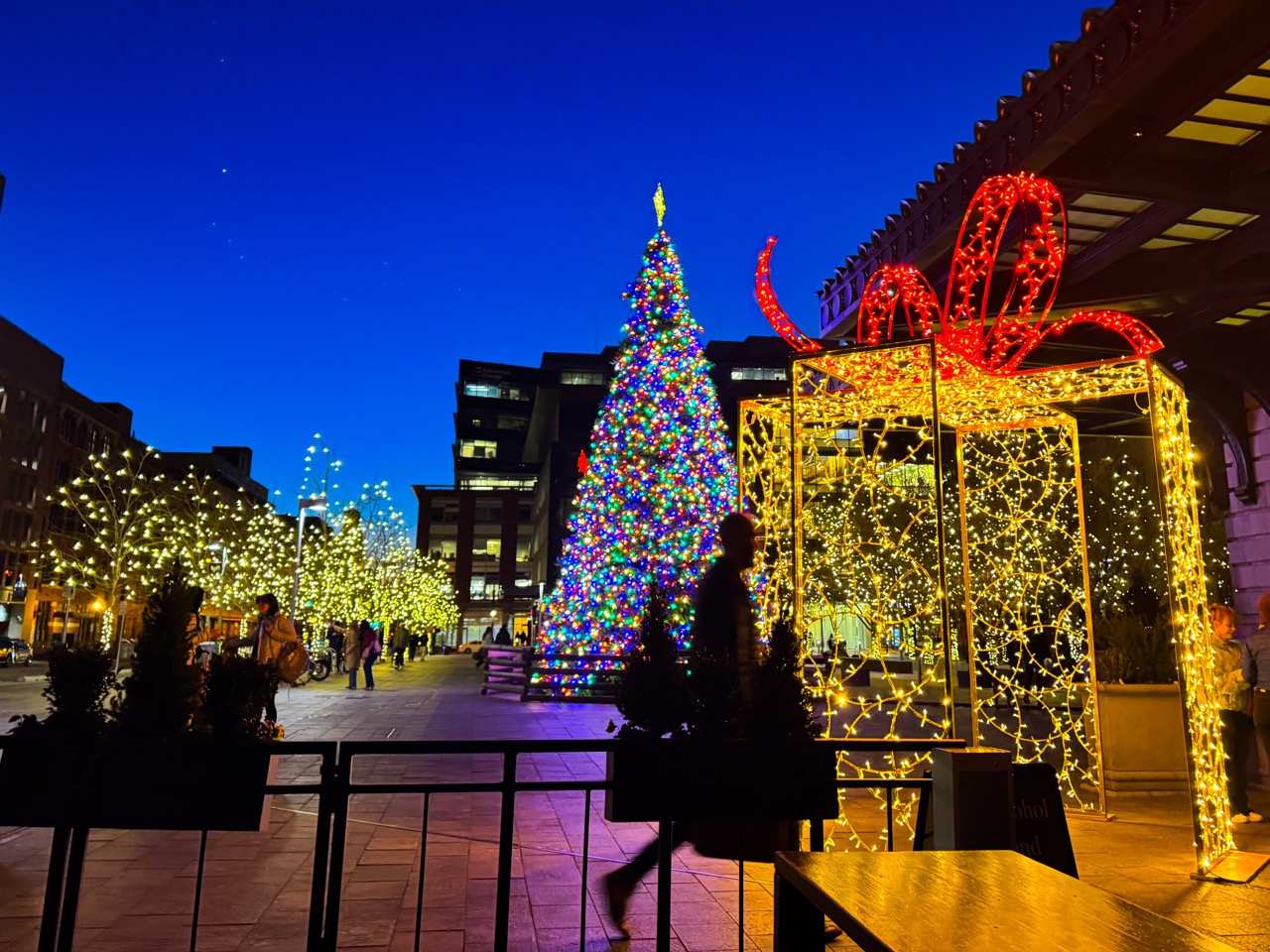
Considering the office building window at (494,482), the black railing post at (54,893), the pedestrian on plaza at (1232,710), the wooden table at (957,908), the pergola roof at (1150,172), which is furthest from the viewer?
the office building window at (494,482)

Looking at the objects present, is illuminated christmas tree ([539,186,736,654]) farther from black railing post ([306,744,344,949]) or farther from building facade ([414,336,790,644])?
building facade ([414,336,790,644])

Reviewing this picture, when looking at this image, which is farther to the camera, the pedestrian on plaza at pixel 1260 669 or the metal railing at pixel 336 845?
the pedestrian on plaza at pixel 1260 669

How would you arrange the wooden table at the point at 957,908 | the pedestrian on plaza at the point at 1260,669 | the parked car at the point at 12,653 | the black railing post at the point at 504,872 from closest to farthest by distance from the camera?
1. the wooden table at the point at 957,908
2. the black railing post at the point at 504,872
3. the pedestrian on plaza at the point at 1260,669
4. the parked car at the point at 12,653

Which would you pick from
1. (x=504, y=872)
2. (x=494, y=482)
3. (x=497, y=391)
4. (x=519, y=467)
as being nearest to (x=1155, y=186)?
(x=504, y=872)

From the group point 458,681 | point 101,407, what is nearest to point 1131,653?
point 458,681

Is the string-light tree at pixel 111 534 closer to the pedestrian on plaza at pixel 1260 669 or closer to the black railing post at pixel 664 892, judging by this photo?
the black railing post at pixel 664 892

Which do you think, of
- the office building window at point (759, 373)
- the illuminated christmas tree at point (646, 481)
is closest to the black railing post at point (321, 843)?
the illuminated christmas tree at point (646, 481)

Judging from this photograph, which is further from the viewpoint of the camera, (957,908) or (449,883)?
(449,883)

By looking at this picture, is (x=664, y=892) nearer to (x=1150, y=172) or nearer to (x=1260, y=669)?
(x=1150, y=172)

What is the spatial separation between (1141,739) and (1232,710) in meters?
1.22

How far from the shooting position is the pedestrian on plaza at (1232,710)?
291 inches

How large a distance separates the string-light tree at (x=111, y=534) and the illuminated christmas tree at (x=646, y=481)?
9710 mm

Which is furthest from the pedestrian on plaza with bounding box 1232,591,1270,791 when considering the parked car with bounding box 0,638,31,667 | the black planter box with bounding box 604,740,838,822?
the parked car with bounding box 0,638,31,667

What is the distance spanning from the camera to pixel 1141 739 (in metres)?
8.62
